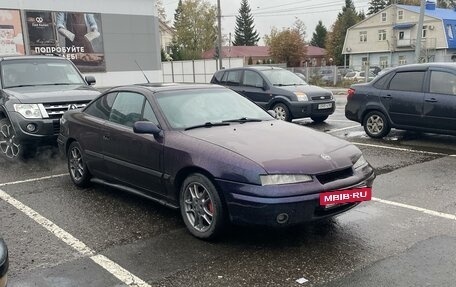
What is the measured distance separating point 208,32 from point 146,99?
71.5 metres

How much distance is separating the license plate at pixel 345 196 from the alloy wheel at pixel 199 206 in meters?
1.04

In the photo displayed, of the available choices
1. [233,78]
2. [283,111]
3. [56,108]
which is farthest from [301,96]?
[56,108]

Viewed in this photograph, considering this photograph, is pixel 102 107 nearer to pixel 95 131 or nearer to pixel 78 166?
pixel 95 131

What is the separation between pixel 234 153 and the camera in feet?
14.3

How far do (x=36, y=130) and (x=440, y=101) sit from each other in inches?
290

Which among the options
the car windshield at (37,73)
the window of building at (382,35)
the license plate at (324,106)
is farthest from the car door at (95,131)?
the window of building at (382,35)

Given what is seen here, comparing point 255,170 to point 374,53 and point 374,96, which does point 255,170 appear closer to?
point 374,96

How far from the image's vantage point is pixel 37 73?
30.6 ft

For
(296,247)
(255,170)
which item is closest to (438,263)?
(296,247)

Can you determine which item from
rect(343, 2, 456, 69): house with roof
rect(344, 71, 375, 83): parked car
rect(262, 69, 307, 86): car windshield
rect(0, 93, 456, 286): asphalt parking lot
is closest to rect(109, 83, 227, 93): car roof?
rect(0, 93, 456, 286): asphalt parking lot

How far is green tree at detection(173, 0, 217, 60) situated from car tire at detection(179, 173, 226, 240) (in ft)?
232

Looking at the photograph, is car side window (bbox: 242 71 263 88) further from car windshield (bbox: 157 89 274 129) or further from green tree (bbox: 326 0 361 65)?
green tree (bbox: 326 0 361 65)

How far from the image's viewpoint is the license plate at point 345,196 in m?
4.16

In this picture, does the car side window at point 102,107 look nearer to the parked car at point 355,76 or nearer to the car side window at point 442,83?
the car side window at point 442,83
